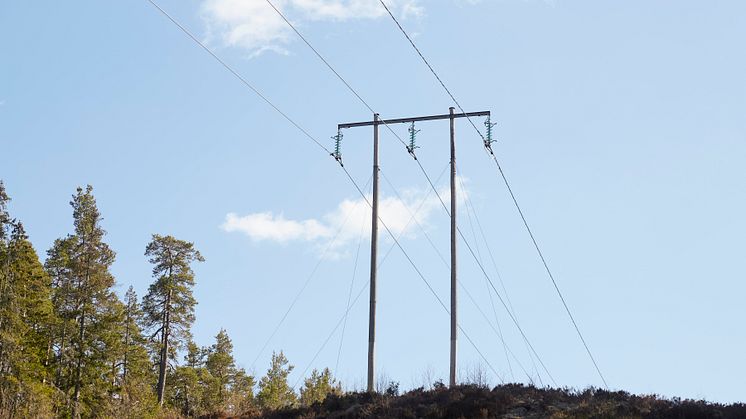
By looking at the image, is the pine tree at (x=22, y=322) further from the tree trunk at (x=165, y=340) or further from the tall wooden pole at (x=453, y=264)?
the tall wooden pole at (x=453, y=264)

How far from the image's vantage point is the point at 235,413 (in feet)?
92.0

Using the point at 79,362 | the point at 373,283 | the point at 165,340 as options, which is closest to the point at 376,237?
the point at 373,283

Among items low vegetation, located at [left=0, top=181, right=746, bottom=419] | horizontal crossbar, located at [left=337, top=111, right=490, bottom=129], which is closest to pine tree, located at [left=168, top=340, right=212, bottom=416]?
low vegetation, located at [left=0, top=181, right=746, bottom=419]

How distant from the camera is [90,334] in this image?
49.8m

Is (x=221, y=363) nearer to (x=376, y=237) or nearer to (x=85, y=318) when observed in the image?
(x=85, y=318)

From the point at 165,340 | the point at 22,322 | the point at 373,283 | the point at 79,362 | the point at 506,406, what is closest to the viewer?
the point at 506,406

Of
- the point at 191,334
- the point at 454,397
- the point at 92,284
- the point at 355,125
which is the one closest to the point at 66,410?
the point at 92,284

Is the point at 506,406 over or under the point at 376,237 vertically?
under

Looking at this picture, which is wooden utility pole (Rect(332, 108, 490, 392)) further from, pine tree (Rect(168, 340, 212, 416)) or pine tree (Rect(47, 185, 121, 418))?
pine tree (Rect(168, 340, 212, 416))

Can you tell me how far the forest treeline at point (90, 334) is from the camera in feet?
143

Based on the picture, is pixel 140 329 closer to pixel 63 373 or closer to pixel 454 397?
pixel 63 373

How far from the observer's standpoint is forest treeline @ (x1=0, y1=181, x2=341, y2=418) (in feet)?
143

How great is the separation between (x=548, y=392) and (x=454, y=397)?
2594 millimetres

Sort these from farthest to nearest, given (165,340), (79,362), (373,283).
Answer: (165,340) < (79,362) < (373,283)
